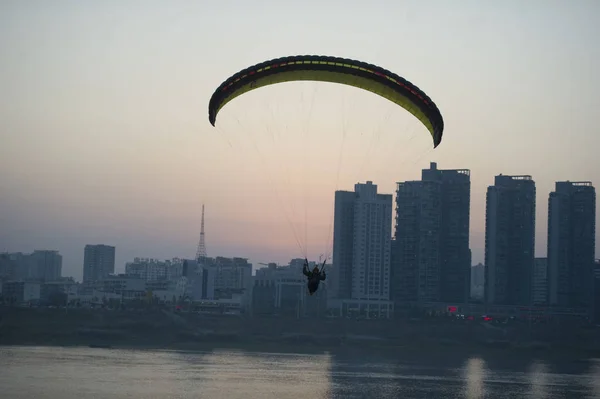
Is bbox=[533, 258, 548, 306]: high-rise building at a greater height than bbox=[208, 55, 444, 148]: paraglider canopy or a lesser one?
lesser

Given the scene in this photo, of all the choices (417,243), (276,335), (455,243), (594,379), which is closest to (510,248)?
(455,243)

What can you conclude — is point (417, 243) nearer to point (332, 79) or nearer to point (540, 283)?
point (540, 283)

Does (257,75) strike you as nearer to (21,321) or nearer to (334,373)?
(334,373)

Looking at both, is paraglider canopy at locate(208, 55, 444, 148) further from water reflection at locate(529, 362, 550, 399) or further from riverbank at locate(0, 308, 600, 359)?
riverbank at locate(0, 308, 600, 359)

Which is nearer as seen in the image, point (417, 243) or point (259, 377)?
point (259, 377)

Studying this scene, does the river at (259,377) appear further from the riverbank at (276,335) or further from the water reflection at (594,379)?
the riverbank at (276,335)

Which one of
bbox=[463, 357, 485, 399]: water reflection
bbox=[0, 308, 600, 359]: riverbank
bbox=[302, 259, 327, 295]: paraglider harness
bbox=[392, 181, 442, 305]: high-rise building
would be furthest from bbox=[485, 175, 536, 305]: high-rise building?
bbox=[302, 259, 327, 295]: paraglider harness

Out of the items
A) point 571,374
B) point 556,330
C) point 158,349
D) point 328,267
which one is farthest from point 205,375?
point 328,267
